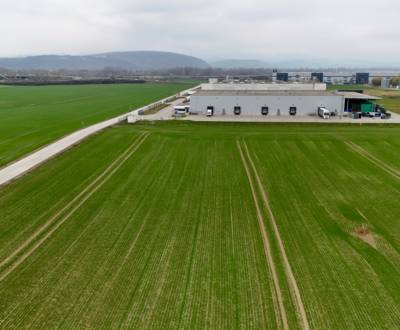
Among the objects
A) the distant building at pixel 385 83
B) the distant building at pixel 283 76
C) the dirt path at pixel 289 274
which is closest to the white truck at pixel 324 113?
the dirt path at pixel 289 274

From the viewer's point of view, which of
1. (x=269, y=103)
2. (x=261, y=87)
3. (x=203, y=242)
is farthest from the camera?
(x=261, y=87)

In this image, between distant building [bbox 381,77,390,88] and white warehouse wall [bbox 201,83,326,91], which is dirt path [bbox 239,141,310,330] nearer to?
white warehouse wall [bbox 201,83,326,91]

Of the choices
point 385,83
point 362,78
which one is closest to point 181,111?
point 385,83

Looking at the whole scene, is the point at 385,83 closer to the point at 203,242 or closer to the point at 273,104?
the point at 273,104

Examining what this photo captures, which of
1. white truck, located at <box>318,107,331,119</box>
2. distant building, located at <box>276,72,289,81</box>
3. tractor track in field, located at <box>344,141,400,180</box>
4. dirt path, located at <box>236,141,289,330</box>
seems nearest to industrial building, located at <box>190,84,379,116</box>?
white truck, located at <box>318,107,331,119</box>

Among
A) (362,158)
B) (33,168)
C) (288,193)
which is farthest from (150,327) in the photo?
(362,158)
